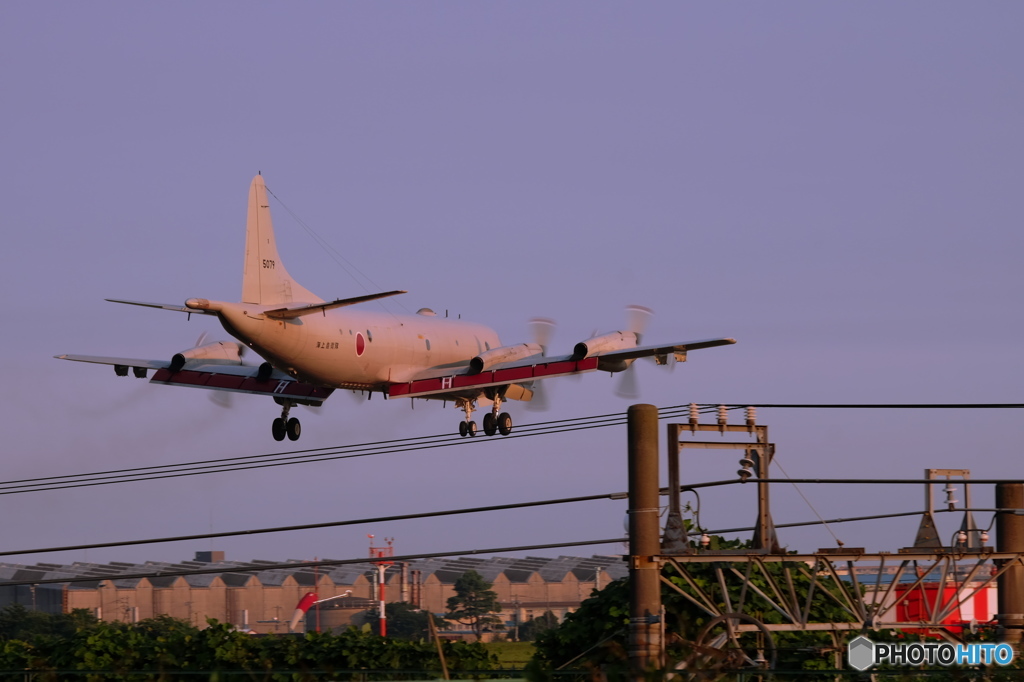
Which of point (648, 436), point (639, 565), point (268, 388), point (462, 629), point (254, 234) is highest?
point (254, 234)

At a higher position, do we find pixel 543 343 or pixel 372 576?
pixel 543 343

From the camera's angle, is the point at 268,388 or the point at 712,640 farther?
the point at 268,388

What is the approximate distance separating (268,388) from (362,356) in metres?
4.29

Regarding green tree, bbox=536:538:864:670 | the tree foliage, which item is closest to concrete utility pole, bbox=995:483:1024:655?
green tree, bbox=536:538:864:670

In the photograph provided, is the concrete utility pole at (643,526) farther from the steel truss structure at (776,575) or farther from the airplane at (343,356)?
the airplane at (343,356)

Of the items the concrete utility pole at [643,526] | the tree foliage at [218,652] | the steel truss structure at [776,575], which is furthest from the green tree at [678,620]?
the tree foliage at [218,652]

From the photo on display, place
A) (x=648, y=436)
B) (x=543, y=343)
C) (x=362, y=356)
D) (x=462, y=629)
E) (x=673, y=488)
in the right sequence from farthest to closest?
(x=543, y=343), (x=362, y=356), (x=462, y=629), (x=673, y=488), (x=648, y=436)

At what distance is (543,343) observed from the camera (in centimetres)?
4538

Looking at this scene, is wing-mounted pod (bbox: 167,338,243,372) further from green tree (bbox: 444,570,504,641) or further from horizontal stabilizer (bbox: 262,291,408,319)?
green tree (bbox: 444,570,504,641)

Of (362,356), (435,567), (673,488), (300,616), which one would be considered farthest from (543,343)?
(673,488)

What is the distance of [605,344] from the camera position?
136ft

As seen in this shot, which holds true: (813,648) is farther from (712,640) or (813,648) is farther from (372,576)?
(372,576)

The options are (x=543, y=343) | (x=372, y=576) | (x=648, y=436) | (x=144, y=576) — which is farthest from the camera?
(x=543, y=343)

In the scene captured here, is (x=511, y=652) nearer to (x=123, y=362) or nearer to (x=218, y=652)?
(x=218, y=652)
